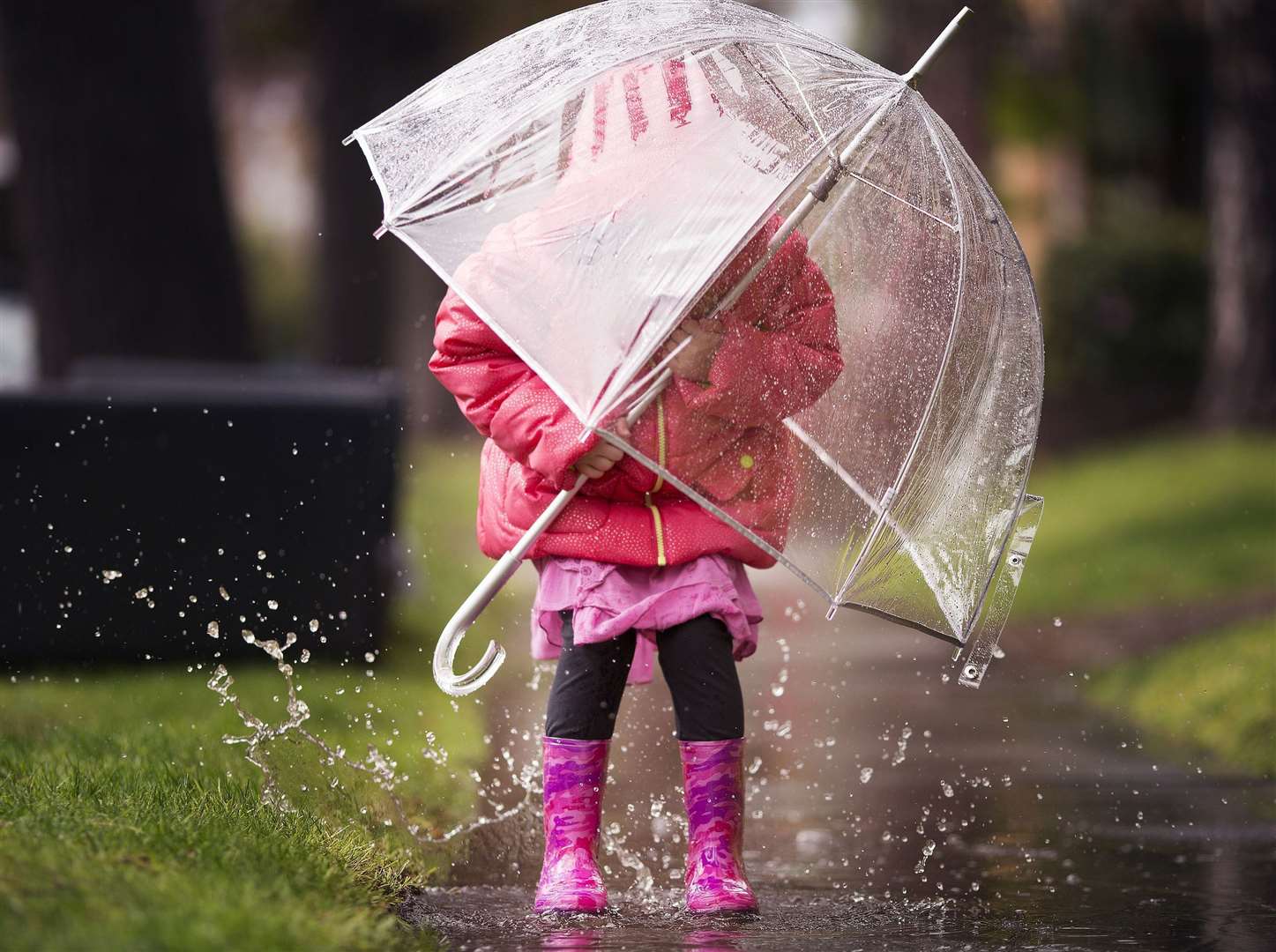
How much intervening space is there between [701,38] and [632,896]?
2.04 metres

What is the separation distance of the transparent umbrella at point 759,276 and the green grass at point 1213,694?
258cm

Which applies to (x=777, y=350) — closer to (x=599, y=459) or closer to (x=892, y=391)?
(x=892, y=391)

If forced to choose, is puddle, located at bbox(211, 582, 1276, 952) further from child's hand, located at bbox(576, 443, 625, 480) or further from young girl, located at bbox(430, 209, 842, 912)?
child's hand, located at bbox(576, 443, 625, 480)

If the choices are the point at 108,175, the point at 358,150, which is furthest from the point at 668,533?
the point at 358,150

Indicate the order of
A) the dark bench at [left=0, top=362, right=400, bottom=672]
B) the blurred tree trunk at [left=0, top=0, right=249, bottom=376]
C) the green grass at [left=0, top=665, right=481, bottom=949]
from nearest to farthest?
1. the green grass at [left=0, top=665, right=481, bottom=949]
2. the dark bench at [left=0, top=362, right=400, bottom=672]
3. the blurred tree trunk at [left=0, top=0, right=249, bottom=376]

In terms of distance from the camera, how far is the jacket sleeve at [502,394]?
14.1 feet

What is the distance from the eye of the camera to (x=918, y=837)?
5.60 metres

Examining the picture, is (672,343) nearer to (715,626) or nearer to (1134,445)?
(715,626)

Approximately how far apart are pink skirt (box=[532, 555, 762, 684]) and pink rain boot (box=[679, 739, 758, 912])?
0.97ft

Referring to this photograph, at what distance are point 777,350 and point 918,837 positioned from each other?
1900 mm

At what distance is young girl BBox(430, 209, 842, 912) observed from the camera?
427 centimetres

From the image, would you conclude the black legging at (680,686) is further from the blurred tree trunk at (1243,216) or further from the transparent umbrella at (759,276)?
the blurred tree trunk at (1243,216)

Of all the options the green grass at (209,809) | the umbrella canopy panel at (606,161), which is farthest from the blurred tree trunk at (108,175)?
the umbrella canopy panel at (606,161)

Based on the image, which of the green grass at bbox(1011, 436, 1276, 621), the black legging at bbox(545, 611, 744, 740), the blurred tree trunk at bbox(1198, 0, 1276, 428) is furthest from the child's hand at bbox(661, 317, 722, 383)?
the blurred tree trunk at bbox(1198, 0, 1276, 428)
